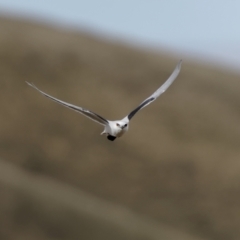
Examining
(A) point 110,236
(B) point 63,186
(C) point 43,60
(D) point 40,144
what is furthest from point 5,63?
(A) point 110,236

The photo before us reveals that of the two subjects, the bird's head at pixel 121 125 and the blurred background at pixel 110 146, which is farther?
the blurred background at pixel 110 146

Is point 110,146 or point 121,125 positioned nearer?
point 121,125

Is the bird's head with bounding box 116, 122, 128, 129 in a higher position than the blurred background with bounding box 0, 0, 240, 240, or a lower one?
lower

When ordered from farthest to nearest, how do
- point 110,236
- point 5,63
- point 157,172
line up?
point 5,63 < point 157,172 < point 110,236

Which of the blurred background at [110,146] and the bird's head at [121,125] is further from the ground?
the blurred background at [110,146]

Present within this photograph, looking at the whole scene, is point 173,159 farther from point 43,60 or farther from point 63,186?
point 43,60

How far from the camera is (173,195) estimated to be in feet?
142

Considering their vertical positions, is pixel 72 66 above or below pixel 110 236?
above

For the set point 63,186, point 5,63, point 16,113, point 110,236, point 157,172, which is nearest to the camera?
point 110,236

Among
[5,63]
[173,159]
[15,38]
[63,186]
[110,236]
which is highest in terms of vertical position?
[15,38]

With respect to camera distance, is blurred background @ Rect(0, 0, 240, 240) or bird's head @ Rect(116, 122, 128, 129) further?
blurred background @ Rect(0, 0, 240, 240)

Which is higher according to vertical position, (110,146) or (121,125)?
(110,146)

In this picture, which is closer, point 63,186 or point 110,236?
point 110,236

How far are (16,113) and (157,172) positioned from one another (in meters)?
10.5
